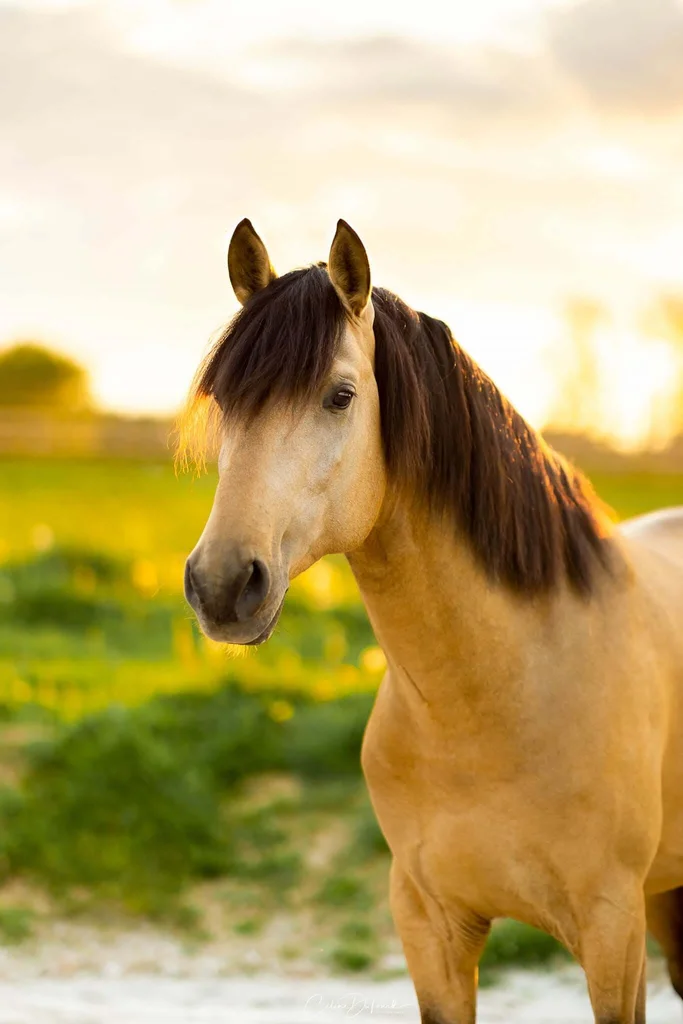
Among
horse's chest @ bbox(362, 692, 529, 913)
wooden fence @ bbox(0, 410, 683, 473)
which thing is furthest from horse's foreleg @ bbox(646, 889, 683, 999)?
wooden fence @ bbox(0, 410, 683, 473)

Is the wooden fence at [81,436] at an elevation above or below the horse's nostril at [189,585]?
above

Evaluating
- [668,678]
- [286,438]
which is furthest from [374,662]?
[286,438]

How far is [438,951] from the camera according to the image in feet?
9.57

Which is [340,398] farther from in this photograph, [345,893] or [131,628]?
[131,628]

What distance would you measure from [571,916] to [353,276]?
1530mm

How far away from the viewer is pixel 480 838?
8.89 ft

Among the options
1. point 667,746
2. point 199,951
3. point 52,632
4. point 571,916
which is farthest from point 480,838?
point 52,632

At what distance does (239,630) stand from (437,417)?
704mm

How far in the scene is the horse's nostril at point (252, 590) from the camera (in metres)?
2.18

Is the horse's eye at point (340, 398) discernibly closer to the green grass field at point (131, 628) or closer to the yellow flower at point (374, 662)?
the green grass field at point (131, 628)

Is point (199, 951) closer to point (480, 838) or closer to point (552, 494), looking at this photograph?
point (480, 838)

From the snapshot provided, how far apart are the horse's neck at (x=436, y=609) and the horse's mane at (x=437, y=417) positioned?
0.05m

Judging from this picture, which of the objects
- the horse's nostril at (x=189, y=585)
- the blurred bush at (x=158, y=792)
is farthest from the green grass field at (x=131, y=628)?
the horse's nostril at (x=189, y=585)

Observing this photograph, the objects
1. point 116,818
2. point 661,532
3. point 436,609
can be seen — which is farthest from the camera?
point 116,818
